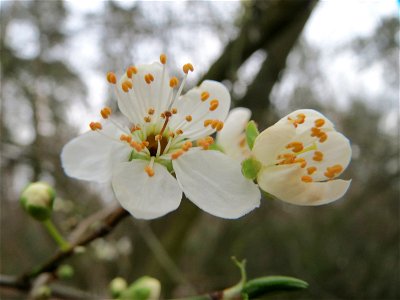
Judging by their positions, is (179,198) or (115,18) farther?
(115,18)

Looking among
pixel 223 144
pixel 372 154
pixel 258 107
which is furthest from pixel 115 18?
pixel 223 144

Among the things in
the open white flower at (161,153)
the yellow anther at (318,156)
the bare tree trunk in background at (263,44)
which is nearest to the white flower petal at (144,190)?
the open white flower at (161,153)

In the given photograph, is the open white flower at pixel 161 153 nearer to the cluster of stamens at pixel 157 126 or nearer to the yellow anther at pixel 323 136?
the cluster of stamens at pixel 157 126

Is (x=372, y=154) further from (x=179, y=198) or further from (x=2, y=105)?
(x=179, y=198)

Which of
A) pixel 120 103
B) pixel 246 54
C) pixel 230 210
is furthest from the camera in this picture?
pixel 246 54

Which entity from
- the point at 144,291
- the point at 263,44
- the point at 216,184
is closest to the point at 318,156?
the point at 216,184

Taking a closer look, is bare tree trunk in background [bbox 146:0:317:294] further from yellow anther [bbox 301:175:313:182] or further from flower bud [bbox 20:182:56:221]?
yellow anther [bbox 301:175:313:182]

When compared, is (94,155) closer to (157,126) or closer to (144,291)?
(157,126)
